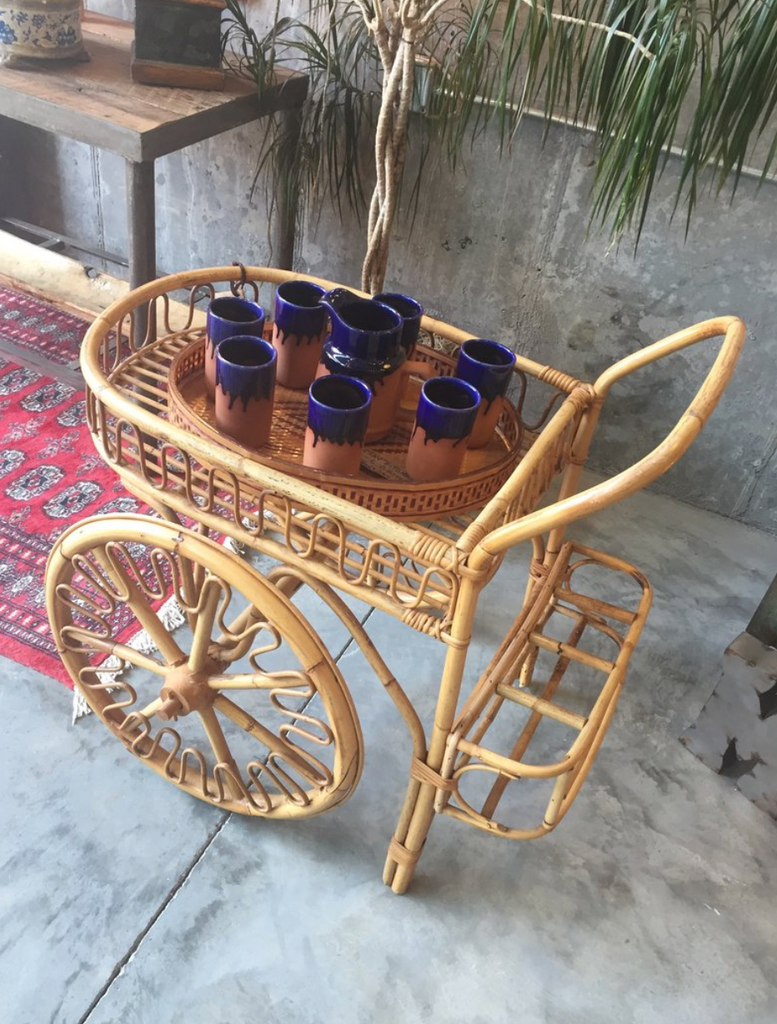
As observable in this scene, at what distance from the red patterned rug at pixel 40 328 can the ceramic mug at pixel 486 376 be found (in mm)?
1461

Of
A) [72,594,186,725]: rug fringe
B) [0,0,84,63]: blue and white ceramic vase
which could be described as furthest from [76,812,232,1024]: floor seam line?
[0,0,84,63]: blue and white ceramic vase

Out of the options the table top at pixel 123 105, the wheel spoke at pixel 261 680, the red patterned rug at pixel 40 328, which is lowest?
the red patterned rug at pixel 40 328

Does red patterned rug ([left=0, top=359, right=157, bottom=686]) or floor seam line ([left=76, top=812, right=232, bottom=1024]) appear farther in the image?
red patterned rug ([left=0, top=359, right=157, bottom=686])

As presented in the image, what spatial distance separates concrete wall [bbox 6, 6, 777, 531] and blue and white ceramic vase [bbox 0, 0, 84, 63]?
48 centimetres

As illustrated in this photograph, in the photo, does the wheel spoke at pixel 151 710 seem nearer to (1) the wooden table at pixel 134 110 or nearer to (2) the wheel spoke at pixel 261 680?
(2) the wheel spoke at pixel 261 680

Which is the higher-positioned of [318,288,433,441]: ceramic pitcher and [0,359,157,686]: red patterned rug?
[318,288,433,441]: ceramic pitcher

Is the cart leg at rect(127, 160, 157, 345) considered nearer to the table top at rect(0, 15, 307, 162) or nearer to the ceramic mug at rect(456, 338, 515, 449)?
the table top at rect(0, 15, 307, 162)

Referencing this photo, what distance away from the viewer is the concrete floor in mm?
1129

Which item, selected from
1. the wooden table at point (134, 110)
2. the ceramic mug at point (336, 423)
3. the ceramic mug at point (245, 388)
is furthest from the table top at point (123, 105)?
the ceramic mug at point (336, 423)

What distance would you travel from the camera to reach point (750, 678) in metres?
1.44

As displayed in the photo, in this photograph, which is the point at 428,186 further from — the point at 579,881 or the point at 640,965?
the point at 640,965

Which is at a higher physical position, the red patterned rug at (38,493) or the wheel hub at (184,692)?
the wheel hub at (184,692)

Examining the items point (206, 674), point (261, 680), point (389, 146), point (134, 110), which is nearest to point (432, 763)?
point (261, 680)

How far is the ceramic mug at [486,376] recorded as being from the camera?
1084mm
